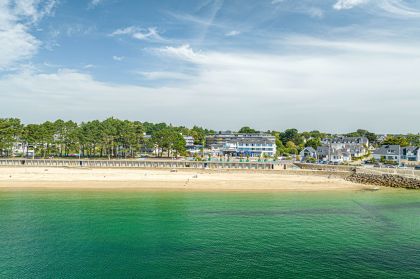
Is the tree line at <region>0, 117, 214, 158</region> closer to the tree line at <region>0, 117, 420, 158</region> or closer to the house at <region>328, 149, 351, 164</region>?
the tree line at <region>0, 117, 420, 158</region>

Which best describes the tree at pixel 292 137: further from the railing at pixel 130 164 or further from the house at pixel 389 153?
the railing at pixel 130 164

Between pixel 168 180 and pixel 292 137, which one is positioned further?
pixel 292 137

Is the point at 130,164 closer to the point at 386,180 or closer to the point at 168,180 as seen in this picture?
the point at 168,180

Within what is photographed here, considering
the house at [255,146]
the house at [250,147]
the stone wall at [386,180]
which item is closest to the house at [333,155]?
the house at [250,147]

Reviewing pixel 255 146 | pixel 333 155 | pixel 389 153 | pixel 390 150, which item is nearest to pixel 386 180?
pixel 333 155

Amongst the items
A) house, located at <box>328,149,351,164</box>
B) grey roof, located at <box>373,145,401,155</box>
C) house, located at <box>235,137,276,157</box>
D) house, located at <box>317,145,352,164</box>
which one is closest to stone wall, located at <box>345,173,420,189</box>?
house, located at <box>317,145,352,164</box>
